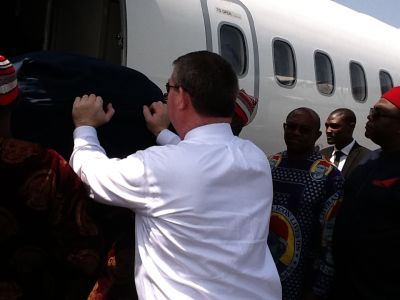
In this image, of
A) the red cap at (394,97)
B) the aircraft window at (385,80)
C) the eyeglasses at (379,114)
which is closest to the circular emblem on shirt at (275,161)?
the eyeglasses at (379,114)

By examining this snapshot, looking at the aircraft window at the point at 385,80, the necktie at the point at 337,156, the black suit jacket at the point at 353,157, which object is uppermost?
the aircraft window at the point at 385,80

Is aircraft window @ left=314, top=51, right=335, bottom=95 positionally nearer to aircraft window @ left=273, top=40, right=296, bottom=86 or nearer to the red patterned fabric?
aircraft window @ left=273, top=40, right=296, bottom=86

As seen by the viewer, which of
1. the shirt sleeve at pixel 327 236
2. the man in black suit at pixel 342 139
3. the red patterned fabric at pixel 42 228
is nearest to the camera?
the red patterned fabric at pixel 42 228

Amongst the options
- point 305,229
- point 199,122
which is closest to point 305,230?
point 305,229

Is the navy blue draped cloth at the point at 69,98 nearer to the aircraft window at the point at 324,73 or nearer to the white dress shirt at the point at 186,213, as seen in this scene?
the white dress shirt at the point at 186,213

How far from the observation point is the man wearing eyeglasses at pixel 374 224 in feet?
8.91

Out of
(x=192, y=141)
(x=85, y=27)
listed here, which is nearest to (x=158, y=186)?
(x=192, y=141)

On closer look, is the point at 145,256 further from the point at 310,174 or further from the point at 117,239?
the point at 310,174

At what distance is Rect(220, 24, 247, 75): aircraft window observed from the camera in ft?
18.4

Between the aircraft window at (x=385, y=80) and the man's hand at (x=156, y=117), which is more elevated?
the man's hand at (x=156, y=117)

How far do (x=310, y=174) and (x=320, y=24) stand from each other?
469 centimetres

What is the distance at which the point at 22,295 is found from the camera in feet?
5.23

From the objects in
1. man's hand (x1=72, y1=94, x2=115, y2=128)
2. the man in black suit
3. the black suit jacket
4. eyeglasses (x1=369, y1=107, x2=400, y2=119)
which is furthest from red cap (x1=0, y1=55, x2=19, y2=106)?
the man in black suit

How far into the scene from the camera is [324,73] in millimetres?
7012
